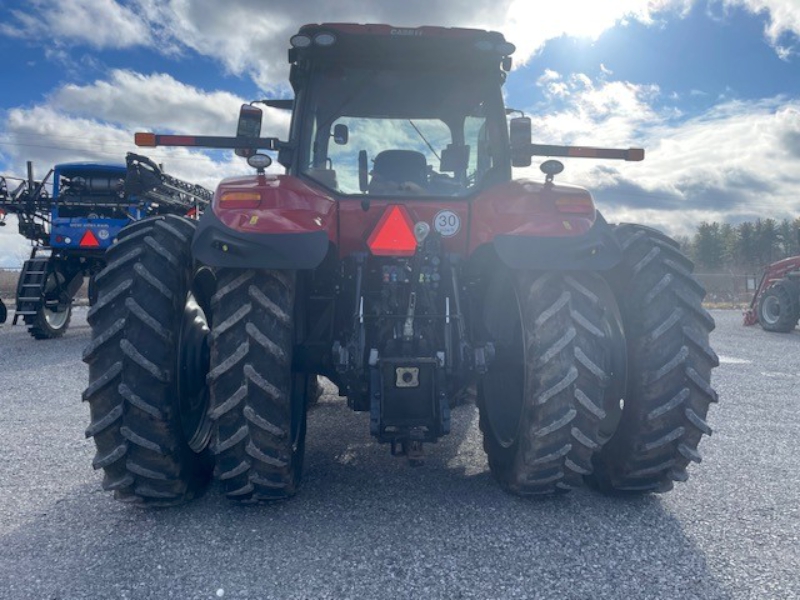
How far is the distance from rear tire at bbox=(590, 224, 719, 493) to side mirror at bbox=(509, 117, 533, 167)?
1026mm

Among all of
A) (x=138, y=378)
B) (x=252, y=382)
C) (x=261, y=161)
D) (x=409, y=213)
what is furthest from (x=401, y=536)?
(x=261, y=161)

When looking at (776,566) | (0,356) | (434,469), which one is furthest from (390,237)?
(0,356)

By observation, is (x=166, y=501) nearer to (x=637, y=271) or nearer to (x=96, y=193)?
(x=637, y=271)

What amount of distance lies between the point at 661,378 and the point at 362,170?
2.12 metres

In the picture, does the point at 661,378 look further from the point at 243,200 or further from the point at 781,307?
the point at 781,307

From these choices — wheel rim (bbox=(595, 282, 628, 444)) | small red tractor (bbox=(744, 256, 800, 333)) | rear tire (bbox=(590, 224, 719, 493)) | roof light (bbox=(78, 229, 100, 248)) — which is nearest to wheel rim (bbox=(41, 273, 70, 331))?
roof light (bbox=(78, 229, 100, 248))

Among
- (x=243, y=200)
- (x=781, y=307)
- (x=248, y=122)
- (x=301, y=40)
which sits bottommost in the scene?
(x=781, y=307)

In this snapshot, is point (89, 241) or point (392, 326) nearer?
point (392, 326)

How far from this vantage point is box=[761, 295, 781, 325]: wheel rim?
46.5 feet

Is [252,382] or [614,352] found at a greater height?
[614,352]

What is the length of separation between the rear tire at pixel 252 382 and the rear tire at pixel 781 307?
46.7ft

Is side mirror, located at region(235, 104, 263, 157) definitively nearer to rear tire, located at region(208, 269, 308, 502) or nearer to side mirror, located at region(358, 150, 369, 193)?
side mirror, located at region(358, 150, 369, 193)

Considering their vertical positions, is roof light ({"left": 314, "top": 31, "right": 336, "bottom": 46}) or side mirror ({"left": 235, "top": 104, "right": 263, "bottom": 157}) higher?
roof light ({"left": 314, "top": 31, "right": 336, "bottom": 46})

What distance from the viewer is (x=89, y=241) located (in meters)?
10.9
